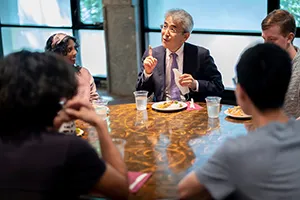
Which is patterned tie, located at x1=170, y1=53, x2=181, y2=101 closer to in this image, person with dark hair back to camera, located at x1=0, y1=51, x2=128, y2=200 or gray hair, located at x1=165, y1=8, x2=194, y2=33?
gray hair, located at x1=165, y1=8, x2=194, y2=33

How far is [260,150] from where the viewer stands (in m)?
1.47

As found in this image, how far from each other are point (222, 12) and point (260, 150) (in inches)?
128

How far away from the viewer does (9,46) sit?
6.30 meters

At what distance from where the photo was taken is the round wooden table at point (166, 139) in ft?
6.24

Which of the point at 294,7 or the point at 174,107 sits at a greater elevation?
the point at 294,7

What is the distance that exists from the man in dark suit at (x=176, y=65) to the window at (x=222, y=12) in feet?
4.08

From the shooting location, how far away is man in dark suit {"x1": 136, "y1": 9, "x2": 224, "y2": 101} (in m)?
3.27

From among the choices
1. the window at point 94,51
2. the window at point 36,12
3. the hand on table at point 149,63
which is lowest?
the window at point 94,51

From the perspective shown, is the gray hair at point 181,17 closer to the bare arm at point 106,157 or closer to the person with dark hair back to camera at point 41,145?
the bare arm at point 106,157

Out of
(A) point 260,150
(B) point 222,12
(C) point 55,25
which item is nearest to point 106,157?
(A) point 260,150

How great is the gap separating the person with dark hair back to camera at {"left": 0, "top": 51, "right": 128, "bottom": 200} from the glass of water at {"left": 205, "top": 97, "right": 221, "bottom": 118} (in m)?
1.19

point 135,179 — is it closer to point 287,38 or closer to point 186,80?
point 186,80

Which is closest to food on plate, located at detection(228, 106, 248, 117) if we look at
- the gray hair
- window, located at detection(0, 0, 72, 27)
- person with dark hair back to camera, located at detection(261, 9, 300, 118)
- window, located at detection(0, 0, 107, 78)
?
person with dark hair back to camera, located at detection(261, 9, 300, 118)

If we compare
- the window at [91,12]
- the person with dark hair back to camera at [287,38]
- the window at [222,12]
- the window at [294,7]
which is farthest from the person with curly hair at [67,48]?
the window at [91,12]
